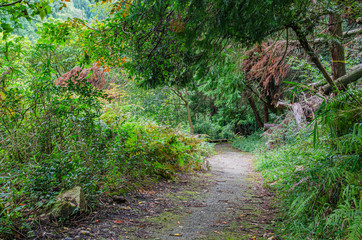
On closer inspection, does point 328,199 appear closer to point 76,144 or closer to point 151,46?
point 76,144

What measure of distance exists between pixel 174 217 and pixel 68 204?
1403 mm

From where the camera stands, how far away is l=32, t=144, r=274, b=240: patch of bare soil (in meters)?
2.46

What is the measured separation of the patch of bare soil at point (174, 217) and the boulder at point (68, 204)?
113mm

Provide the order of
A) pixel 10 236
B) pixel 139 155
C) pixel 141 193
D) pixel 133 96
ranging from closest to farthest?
1. pixel 10 236
2. pixel 141 193
3. pixel 139 155
4. pixel 133 96

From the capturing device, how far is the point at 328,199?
2.54 meters

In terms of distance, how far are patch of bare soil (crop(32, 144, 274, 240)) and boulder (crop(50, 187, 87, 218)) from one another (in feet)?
0.37

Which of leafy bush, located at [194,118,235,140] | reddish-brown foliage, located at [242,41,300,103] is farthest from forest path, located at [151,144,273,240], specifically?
leafy bush, located at [194,118,235,140]

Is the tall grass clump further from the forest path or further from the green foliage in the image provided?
the green foliage

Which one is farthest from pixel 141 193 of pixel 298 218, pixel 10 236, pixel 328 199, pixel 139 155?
pixel 328 199

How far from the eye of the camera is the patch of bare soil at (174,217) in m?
2.46

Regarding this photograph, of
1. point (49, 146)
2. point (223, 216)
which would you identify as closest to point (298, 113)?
point (223, 216)

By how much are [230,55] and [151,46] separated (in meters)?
1.47

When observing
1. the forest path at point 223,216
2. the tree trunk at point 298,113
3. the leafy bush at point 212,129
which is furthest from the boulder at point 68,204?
the leafy bush at point 212,129

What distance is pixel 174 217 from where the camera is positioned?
3.20m
